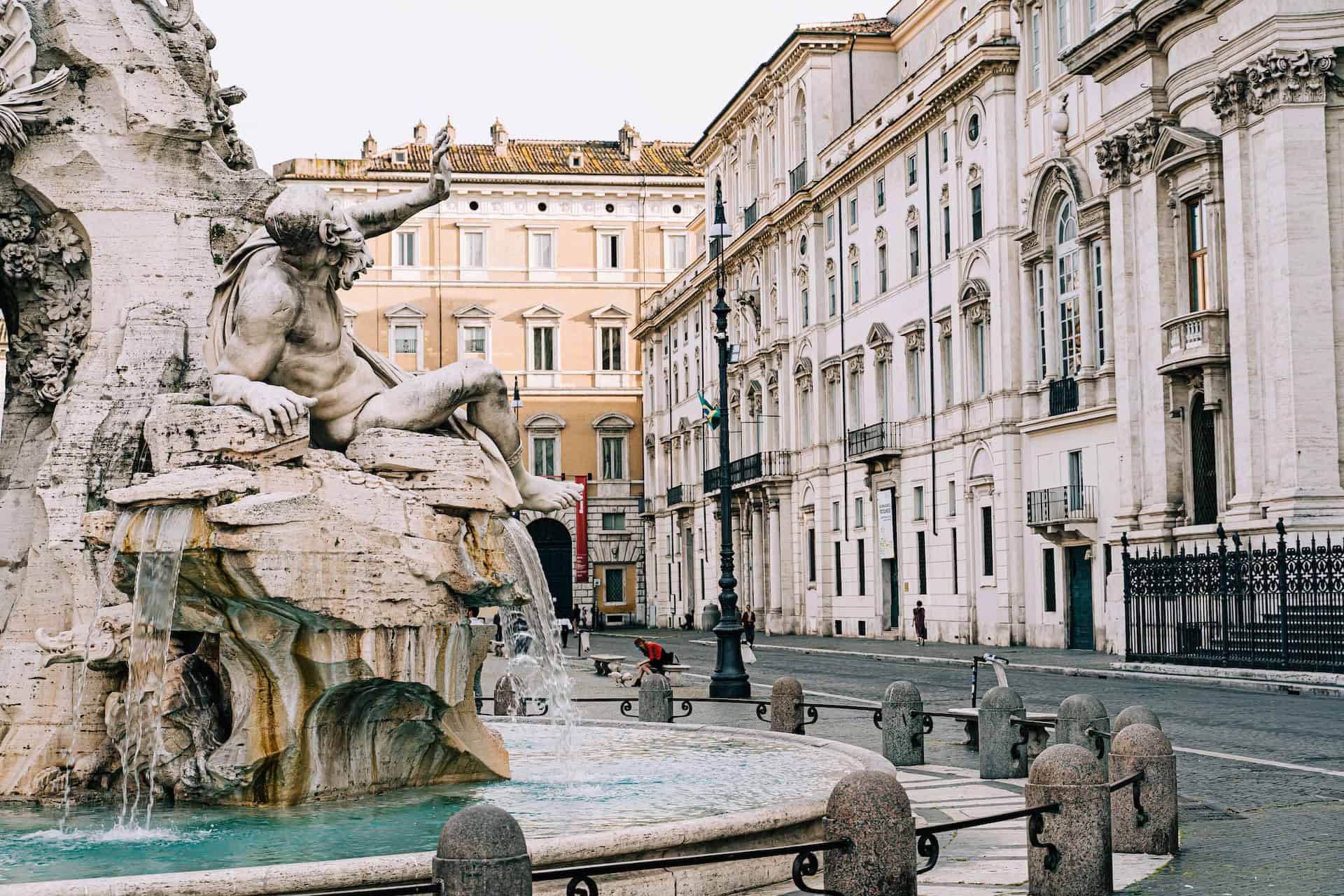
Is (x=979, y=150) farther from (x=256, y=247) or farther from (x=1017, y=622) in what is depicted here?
(x=256, y=247)

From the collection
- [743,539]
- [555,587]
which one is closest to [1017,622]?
[743,539]

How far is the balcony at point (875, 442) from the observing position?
45.0m

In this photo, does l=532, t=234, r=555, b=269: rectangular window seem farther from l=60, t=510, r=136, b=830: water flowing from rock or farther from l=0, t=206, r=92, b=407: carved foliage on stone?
l=60, t=510, r=136, b=830: water flowing from rock

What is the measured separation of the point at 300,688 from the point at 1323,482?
2274cm

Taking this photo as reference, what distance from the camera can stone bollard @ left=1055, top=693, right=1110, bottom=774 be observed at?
11.1 meters

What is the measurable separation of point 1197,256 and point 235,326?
2562 centimetres

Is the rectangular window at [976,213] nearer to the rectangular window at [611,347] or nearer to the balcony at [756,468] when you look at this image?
the balcony at [756,468]

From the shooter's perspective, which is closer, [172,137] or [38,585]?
[38,585]

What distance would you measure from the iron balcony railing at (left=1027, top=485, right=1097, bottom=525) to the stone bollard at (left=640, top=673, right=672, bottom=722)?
21326 mm

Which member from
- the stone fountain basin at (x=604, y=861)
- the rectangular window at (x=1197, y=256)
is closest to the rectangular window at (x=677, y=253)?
the rectangular window at (x=1197, y=256)

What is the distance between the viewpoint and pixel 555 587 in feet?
231

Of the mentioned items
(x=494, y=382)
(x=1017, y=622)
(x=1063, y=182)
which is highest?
(x=1063, y=182)

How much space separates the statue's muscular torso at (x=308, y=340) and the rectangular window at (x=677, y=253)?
6625 centimetres

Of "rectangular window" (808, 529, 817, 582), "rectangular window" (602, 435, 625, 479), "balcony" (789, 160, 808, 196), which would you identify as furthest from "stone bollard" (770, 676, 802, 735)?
"rectangular window" (602, 435, 625, 479)
